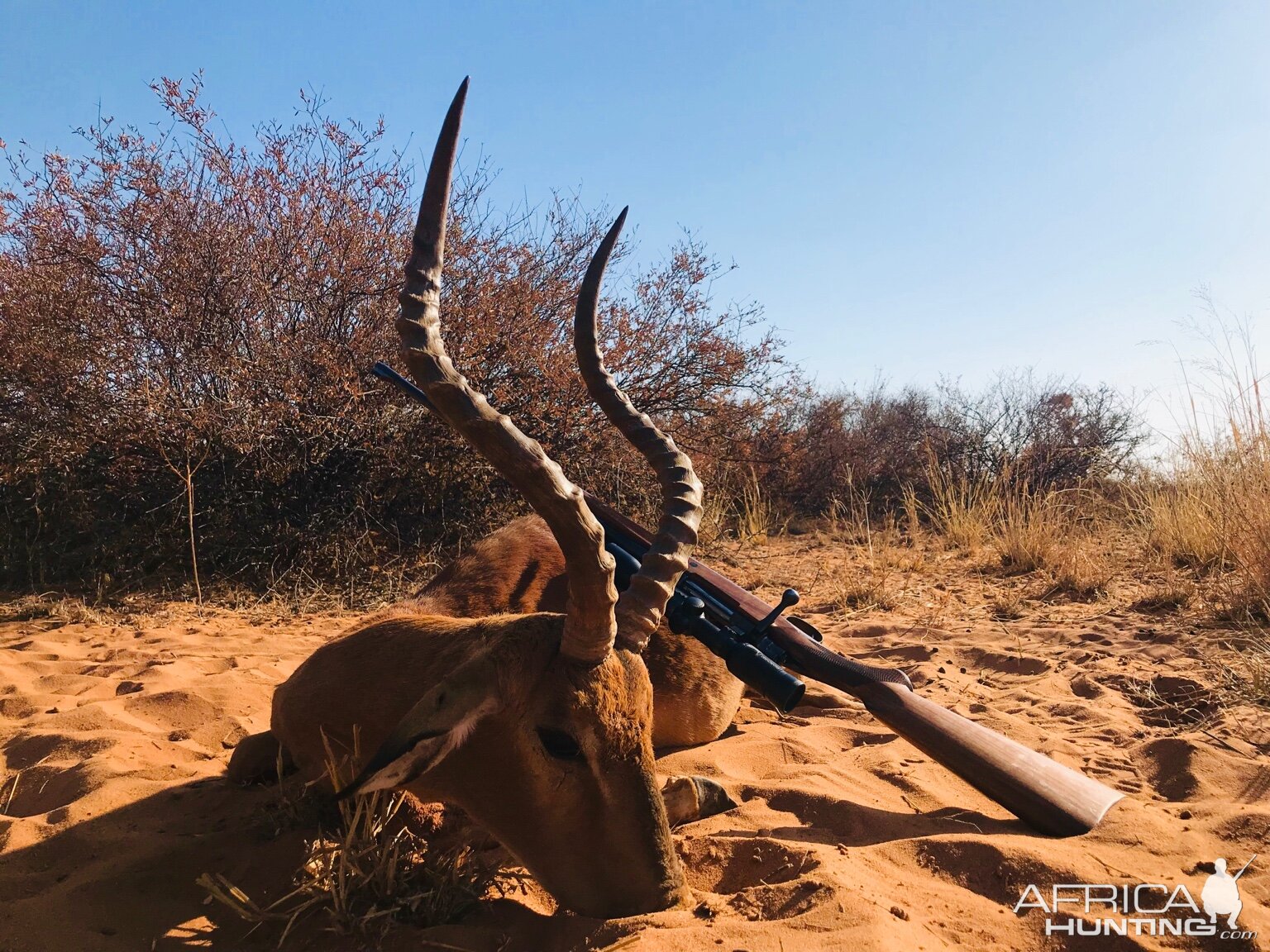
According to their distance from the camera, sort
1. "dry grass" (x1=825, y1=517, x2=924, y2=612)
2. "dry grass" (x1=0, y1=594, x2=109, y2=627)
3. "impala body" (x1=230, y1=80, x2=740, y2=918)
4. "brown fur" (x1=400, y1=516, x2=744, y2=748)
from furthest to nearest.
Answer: "dry grass" (x1=825, y1=517, x2=924, y2=612)
"dry grass" (x1=0, y1=594, x2=109, y2=627)
"brown fur" (x1=400, y1=516, x2=744, y2=748)
"impala body" (x1=230, y1=80, x2=740, y2=918)

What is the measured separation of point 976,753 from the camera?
3236mm

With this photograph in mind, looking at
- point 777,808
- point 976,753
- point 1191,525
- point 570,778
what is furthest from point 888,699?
point 1191,525

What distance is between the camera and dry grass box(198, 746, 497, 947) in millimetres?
2223

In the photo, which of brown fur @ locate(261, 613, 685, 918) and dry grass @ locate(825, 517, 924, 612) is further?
dry grass @ locate(825, 517, 924, 612)

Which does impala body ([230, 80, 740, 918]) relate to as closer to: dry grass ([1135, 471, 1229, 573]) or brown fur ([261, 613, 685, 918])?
brown fur ([261, 613, 685, 918])

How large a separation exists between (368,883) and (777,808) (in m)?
1.65

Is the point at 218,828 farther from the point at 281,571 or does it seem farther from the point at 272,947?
the point at 281,571

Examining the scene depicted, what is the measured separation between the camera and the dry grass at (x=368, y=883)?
2223 millimetres

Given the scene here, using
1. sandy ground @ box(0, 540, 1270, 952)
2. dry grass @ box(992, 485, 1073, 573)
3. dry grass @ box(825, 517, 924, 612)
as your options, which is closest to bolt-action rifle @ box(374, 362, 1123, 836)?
sandy ground @ box(0, 540, 1270, 952)

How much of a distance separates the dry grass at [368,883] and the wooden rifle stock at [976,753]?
75.7 inches

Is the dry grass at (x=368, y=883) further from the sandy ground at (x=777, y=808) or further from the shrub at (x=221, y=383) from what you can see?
the shrub at (x=221, y=383)

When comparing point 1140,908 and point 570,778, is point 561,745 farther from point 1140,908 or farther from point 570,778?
point 1140,908

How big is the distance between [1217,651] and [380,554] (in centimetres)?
705

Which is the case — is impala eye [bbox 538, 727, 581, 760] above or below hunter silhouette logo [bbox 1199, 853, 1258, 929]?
above
